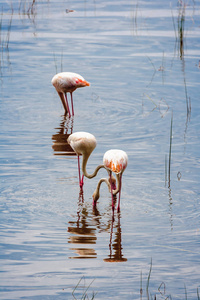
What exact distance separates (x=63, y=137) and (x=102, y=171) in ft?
5.28

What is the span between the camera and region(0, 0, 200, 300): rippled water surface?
17.2ft

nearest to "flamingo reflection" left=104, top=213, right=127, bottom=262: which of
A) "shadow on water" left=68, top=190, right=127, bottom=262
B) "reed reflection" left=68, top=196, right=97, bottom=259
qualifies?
"shadow on water" left=68, top=190, right=127, bottom=262

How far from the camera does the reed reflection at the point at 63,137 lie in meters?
8.29

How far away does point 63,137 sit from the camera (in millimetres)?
8922

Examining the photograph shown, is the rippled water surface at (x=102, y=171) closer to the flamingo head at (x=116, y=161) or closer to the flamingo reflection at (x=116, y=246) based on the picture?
the flamingo reflection at (x=116, y=246)

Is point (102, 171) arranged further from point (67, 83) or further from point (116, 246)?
point (67, 83)

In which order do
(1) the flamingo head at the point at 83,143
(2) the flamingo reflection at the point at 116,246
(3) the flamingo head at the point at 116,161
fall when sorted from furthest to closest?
(1) the flamingo head at the point at 83,143, (3) the flamingo head at the point at 116,161, (2) the flamingo reflection at the point at 116,246

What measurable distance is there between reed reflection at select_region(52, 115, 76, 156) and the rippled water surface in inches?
1.0

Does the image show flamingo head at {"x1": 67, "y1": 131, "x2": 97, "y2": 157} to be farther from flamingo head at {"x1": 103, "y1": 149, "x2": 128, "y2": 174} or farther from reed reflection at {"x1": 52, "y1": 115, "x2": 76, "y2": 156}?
reed reflection at {"x1": 52, "y1": 115, "x2": 76, "y2": 156}

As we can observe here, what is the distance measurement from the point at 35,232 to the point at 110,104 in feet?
15.4

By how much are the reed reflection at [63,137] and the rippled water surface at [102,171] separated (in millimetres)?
25

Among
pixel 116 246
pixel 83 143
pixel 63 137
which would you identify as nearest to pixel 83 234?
pixel 116 246

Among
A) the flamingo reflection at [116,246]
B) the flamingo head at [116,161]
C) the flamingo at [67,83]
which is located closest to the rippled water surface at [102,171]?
the flamingo reflection at [116,246]

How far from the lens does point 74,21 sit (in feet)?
54.5
